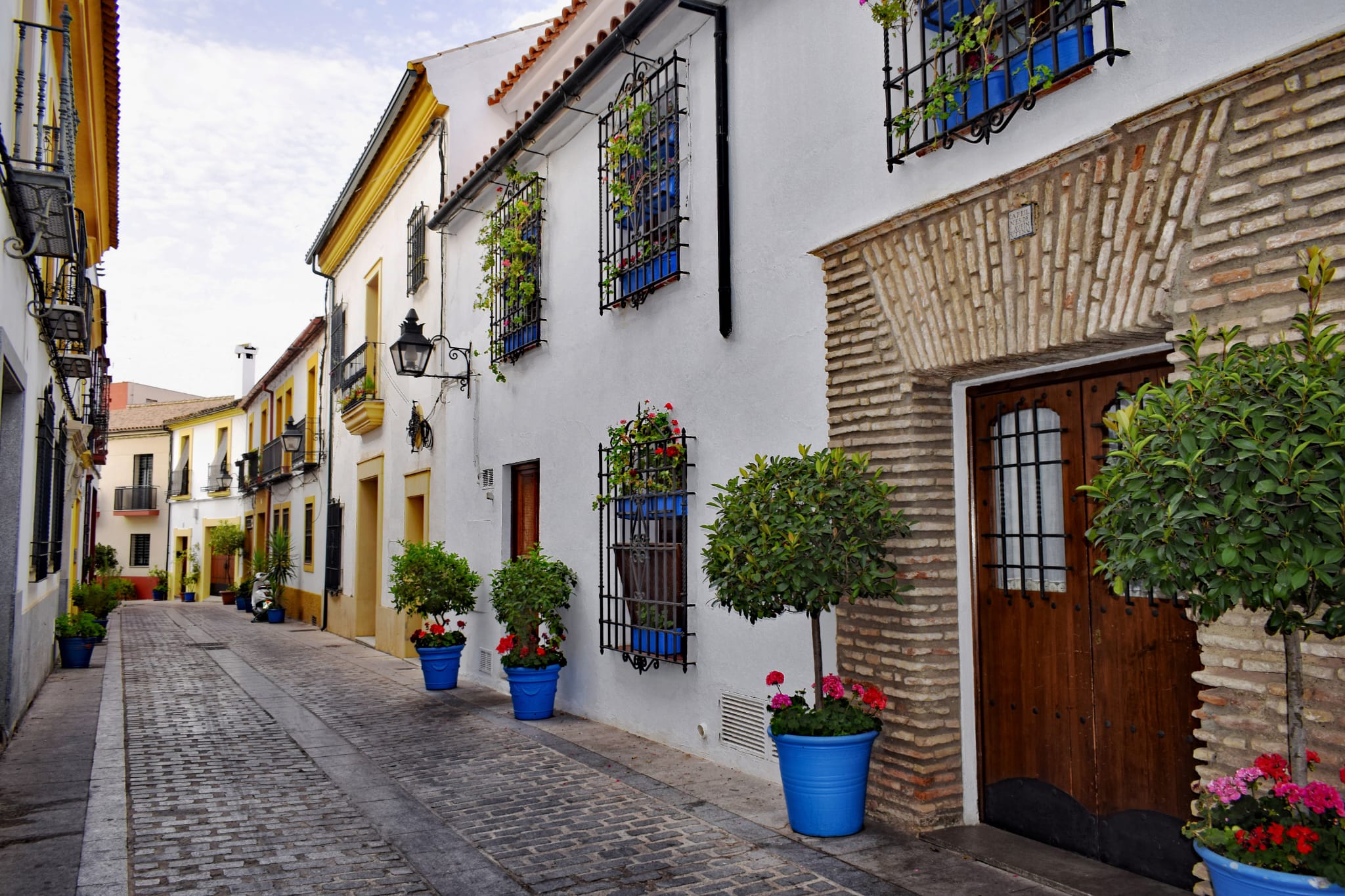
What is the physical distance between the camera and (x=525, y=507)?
32.4ft

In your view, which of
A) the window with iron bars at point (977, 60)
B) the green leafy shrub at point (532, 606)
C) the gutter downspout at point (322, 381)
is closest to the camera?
the window with iron bars at point (977, 60)

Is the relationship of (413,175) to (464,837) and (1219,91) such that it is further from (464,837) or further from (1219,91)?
(1219,91)

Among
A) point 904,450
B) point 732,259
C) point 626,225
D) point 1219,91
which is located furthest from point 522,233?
point 1219,91

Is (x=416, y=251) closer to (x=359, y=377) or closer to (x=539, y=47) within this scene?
(x=359, y=377)

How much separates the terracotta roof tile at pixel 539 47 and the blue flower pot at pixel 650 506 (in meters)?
4.63

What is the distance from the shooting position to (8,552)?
7.30 m

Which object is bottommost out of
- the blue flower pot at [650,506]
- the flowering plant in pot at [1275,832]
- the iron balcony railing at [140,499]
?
the flowering plant in pot at [1275,832]

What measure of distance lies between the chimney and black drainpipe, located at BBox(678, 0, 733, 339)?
30.0 metres

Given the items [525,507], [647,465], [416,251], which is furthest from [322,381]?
[647,465]

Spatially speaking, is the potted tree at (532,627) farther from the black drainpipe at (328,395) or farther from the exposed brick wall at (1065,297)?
the black drainpipe at (328,395)

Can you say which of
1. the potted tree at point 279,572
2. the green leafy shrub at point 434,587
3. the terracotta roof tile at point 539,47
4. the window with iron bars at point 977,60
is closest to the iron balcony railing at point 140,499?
the potted tree at point 279,572

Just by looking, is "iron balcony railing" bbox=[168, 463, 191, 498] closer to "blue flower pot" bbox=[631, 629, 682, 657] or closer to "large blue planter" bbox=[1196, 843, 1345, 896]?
"blue flower pot" bbox=[631, 629, 682, 657]

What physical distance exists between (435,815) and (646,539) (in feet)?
8.05

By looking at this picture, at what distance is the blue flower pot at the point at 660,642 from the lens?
666 centimetres
